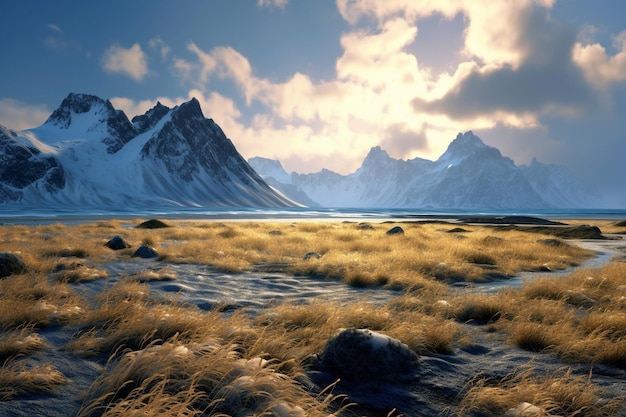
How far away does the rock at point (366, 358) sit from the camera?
4.57 meters

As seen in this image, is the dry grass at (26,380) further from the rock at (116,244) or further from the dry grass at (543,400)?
the rock at (116,244)

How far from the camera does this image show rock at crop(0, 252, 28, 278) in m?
9.40

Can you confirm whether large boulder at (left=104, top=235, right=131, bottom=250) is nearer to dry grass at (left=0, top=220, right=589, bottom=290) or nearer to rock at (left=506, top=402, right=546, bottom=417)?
dry grass at (left=0, top=220, right=589, bottom=290)

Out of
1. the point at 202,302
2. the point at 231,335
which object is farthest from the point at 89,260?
the point at 231,335

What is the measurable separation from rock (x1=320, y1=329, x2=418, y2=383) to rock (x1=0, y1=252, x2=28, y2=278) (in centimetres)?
914

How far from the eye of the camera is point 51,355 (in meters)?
4.63

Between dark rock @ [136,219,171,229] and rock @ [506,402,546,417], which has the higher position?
rock @ [506,402,546,417]

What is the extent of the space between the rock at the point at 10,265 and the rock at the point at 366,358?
360 inches

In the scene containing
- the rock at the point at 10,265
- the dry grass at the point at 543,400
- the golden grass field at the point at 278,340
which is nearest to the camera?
the golden grass field at the point at 278,340

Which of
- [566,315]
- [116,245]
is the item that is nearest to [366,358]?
[566,315]

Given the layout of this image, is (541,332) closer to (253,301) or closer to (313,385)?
(313,385)

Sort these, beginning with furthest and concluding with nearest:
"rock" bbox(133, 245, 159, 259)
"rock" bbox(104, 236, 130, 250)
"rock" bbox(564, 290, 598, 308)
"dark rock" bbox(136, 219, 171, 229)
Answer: "dark rock" bbox(136, 219, 171, 229), "rock" bbox(104, 236, 130, 250), "rock" bbox(133, 245, 159, 259), "rock" bbox(564, 290, 598, 308)

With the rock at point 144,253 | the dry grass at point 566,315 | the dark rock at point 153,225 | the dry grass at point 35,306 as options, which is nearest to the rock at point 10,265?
the dry grass at point 35,306

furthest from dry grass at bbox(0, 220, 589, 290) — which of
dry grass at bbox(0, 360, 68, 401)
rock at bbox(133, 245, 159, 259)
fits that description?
dry grass at bbox(0, 360, 68, 401)
